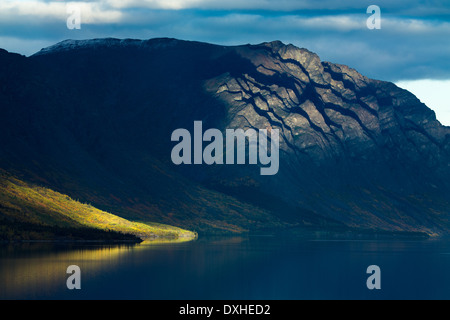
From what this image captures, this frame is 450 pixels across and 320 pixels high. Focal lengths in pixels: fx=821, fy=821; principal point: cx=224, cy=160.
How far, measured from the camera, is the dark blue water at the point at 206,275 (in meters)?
111

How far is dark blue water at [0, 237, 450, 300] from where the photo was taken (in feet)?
366

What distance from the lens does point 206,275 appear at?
13712cm

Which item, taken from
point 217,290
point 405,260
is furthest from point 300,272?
point 405,260

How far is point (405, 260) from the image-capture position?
18738 cm

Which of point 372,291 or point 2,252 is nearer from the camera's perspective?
point 372,291

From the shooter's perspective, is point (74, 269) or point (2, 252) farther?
point (2, 252)

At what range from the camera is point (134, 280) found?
12438cm

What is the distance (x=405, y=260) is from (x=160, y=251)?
5649cm
